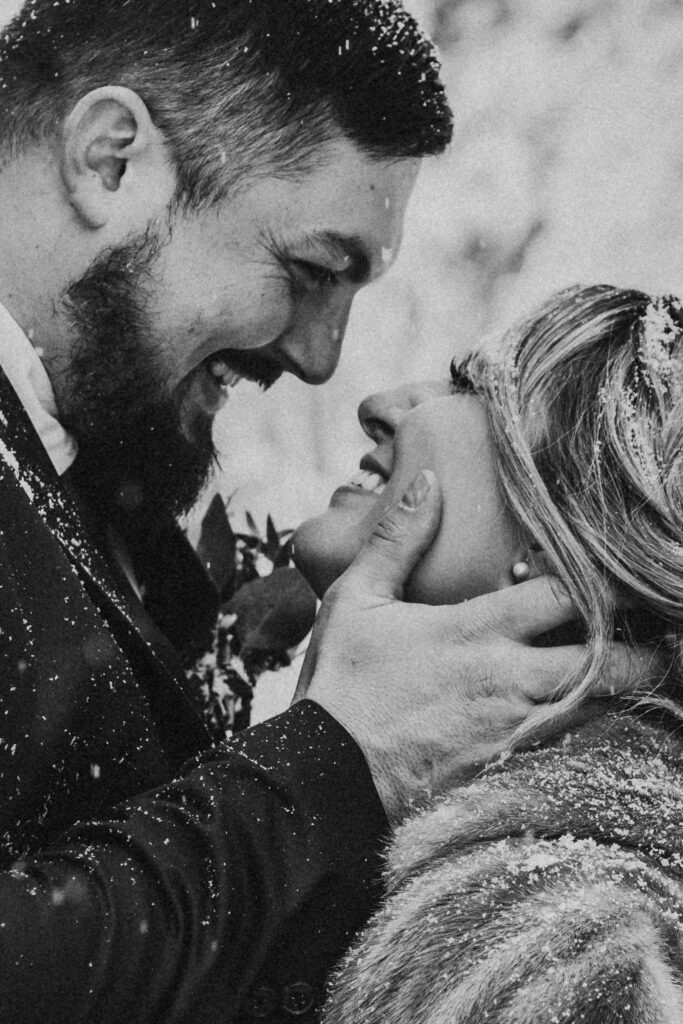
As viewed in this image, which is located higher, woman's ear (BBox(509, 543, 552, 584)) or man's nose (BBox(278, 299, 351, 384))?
man's nose (BBox(278, 299, 351, 384))

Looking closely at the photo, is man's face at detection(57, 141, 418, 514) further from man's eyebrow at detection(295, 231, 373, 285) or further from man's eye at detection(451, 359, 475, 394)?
man's eye at detection(451, 359, 475, 394)

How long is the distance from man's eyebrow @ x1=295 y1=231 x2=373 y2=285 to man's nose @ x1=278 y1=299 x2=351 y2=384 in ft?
0.38

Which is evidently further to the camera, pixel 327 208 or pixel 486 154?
pixel 486 154

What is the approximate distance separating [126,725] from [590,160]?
231 cm

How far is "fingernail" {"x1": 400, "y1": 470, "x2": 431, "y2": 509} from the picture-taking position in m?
1.80

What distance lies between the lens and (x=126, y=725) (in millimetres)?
1626

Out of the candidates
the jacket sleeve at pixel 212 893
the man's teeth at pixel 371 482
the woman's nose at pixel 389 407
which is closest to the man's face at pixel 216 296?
the woman's nose at pixel 389 407

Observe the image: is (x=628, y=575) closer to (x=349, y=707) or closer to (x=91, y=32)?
(x=349, y=707)

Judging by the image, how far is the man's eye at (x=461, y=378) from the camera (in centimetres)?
193

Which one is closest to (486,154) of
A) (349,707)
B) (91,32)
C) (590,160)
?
(590,160)

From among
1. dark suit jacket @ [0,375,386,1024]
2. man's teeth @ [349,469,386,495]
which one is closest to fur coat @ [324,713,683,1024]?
dark suit jacket @ [0,375,386,1024]

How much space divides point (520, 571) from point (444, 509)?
17 centimetres

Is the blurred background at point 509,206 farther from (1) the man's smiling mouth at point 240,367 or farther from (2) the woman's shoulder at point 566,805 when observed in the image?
(2) the woman's shoulder at point 566,805

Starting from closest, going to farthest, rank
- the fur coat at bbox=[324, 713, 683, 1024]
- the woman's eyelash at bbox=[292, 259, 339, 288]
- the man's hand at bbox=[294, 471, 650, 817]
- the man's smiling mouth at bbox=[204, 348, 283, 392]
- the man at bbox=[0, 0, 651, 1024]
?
the fur coat at bbox=[324, 713, 683, 1024], the man at bbox=[0, 0, 651, 1024], the man's hand at bbox=[294, 471, 650, 817], the woman's eyelash at bbox=[292, 259, 339, 288], the man's smiling mouth at bbox=[204, 348, 283, 392]
